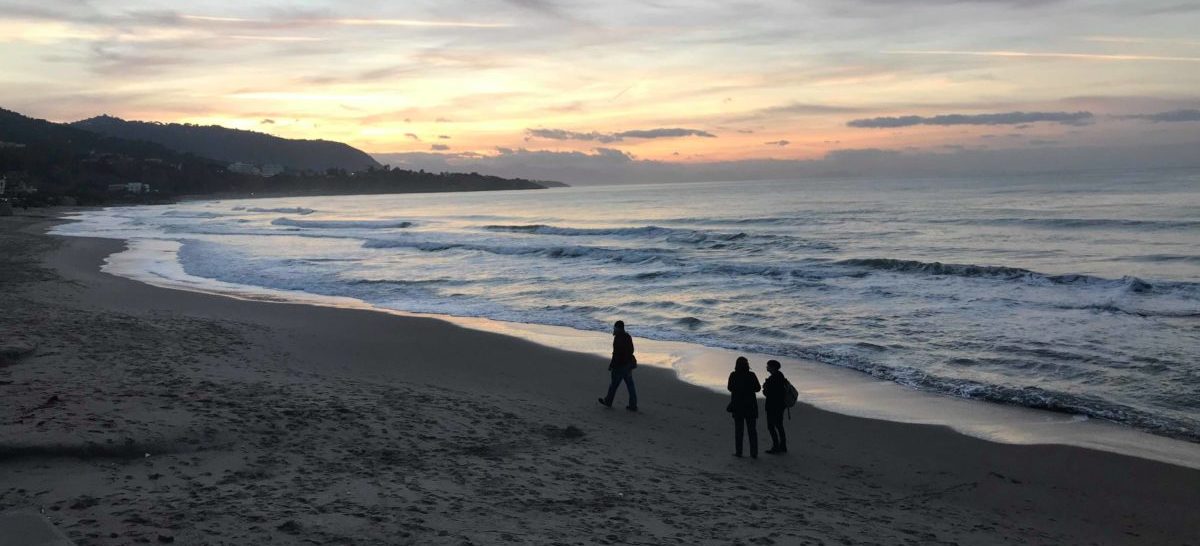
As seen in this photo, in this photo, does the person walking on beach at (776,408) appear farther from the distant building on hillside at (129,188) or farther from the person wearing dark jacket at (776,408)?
the distant building on hillside at (129,188)

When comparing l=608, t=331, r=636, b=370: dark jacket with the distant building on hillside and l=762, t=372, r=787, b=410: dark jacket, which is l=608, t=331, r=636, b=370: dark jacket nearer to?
l=762, t=372, r=787, b=410: dark jacket

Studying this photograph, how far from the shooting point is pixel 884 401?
1215cm

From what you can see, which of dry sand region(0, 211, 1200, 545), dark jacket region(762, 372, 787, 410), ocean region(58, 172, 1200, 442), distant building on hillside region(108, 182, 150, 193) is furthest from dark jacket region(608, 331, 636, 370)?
distant building on hillside region(108, 182, 150, 193)

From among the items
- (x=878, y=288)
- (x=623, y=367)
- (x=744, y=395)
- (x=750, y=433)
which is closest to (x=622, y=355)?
(x=623, y=367)

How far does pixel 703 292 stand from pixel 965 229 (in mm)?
27020

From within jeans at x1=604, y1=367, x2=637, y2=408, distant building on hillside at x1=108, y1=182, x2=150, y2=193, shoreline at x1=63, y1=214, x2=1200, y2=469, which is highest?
distant building on hillside at x1=108, y1=182, x2=150, y2=193

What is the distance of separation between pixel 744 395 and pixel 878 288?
1649cm

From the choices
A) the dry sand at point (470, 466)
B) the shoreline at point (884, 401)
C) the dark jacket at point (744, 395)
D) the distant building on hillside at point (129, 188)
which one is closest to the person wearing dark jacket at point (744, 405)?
the dark jacket at point (744, 395)

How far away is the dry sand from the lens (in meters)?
6.14

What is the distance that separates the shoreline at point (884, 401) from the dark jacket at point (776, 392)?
2.32 meters

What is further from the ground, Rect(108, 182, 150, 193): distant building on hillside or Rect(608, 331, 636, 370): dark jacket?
Rect(108, 182, 150, 193): distant building on hillside

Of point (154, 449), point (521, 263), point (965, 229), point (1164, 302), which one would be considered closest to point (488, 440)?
point (154, 449)

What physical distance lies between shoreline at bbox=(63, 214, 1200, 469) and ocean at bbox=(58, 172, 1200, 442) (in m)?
0.38

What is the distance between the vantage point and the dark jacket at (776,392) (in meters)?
9.46
